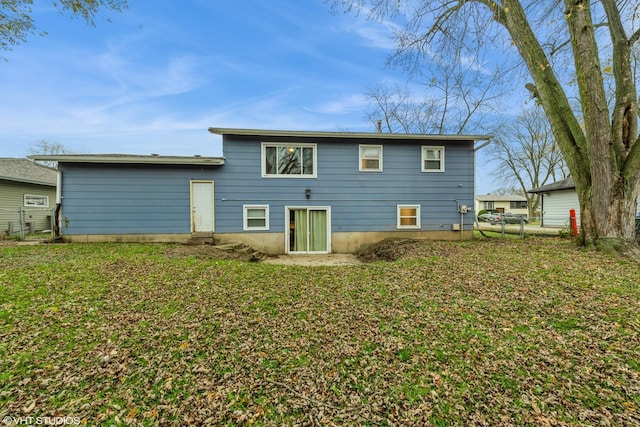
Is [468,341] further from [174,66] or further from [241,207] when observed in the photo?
[174,66]

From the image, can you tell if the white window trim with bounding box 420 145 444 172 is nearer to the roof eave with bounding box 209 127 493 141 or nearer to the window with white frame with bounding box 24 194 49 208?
the roof eave with bounding box 209 127 493 141

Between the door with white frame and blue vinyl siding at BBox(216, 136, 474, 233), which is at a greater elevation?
blue vinyl siding at BBox(216, 136, 474, 233)

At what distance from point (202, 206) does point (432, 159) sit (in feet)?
30.0

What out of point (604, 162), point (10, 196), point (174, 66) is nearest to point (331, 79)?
point (174, 66)

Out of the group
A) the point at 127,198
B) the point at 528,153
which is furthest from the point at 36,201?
the point at 528,153

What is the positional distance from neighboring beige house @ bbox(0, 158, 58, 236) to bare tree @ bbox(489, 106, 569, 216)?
1542 inches

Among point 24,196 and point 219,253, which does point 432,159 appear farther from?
point 24,196

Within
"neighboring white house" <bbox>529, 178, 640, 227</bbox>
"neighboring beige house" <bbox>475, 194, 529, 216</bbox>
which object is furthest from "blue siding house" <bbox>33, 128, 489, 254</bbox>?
"neighboring beige house" <bbox>475, 194, 529, 216</bbox>

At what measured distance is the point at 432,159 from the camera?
10.5m

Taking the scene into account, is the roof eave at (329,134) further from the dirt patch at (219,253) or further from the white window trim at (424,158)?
the dirt patch at (219,253)

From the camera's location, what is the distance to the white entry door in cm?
949

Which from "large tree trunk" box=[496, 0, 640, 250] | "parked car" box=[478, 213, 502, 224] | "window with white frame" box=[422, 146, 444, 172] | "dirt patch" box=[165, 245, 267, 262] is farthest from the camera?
"parked car" box=[478, 213, 502, 224]

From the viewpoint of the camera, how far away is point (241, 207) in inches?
381

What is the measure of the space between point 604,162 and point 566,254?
7.86ft
